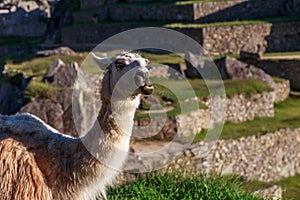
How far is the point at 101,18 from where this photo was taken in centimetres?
2709

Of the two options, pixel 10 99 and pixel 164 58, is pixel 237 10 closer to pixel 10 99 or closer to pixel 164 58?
pixel 164 58

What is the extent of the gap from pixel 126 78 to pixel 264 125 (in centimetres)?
950

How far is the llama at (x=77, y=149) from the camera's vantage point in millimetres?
4418

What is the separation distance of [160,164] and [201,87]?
477 centimetres

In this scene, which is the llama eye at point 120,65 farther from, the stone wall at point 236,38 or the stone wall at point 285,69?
the stone wall at point 236,38

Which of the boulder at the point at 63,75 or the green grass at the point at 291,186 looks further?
the boulder at the point at 63,75

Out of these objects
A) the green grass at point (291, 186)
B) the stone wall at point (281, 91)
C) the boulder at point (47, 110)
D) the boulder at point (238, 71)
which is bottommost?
the green grass at point (291, 186)

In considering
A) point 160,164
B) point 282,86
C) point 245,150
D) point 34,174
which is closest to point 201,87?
point 245,150

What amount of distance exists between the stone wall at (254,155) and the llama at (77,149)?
240 inches

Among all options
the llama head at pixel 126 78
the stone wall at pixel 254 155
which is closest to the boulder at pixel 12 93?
the stone wall at pixel 254 155

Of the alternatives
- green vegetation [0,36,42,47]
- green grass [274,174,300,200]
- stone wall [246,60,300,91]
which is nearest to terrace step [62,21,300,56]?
stone wall [246,60,300,91]

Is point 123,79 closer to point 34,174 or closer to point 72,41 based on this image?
point 34,174

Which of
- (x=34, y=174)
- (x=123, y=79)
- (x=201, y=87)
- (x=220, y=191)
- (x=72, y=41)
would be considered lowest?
(x=72, y=41)

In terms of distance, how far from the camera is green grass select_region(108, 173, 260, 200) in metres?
6.85
